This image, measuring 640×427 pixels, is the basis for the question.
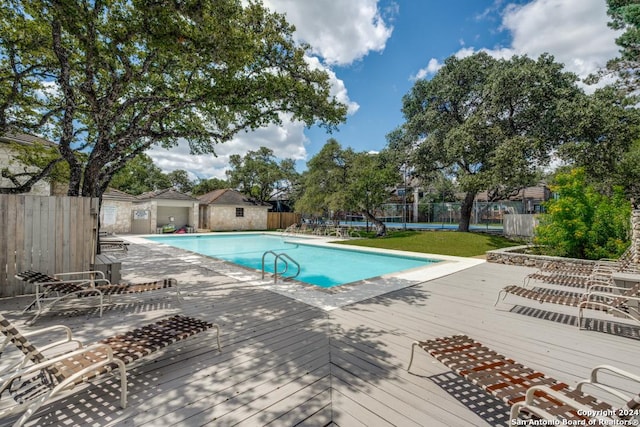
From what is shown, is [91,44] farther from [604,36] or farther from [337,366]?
[604,36]

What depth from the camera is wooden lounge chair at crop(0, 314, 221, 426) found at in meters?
1.86

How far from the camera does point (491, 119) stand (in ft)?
53.2

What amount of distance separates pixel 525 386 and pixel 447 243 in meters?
13.2

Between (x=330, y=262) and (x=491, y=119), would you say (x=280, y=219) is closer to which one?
(x=330, y=262)

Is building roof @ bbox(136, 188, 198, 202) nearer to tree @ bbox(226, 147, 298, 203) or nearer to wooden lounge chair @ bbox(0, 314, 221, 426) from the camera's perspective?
tree @ bbox(226, 147, 298, 203)

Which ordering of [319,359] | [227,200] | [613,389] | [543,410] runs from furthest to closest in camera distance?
[227,200]
[319,359]
[613,389]
[543,410]

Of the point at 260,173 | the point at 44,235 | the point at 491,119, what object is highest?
the point at 491,119

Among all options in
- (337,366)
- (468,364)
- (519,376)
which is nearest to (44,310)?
(337,366)

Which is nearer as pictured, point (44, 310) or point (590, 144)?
point (44, 310)

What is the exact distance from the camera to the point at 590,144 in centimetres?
1348

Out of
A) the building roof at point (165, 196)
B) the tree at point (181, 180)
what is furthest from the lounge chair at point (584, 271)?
the tree at point (181, 180)

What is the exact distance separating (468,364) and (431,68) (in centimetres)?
2111

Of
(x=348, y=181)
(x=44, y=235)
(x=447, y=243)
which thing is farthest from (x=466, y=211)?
(x=44, y=235)

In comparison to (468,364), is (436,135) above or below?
above
